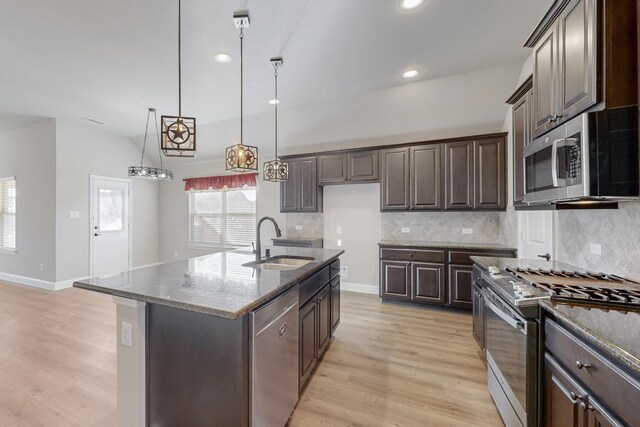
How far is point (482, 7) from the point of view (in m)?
2.21

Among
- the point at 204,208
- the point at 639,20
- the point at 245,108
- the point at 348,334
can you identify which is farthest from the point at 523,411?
the point at 204,208

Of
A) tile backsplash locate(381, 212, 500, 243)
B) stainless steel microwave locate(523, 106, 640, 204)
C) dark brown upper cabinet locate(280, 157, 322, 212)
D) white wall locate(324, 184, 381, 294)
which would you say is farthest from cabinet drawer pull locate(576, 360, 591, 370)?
dark brown upper cabinet locate(280, 157, 322, 212)

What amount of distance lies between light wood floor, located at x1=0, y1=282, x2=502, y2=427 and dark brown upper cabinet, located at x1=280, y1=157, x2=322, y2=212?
2.02 m

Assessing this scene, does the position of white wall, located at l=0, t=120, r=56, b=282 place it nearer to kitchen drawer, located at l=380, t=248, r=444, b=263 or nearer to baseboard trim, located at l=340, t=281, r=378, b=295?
baseboard trim, located at l=340, t=281, r=378, b=295

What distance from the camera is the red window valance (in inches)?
227

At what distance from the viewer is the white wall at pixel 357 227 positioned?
4727mm

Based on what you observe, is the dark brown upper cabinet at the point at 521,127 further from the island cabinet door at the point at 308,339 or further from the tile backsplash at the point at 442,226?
the island cabinet door at the point at 308,339

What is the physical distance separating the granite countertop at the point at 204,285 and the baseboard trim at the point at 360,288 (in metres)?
2.76

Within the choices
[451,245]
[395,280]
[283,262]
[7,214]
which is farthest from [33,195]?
[451,245]

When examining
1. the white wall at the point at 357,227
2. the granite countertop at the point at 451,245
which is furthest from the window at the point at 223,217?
the granite countertop at the point at 451,245

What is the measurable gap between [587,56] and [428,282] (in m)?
3.02

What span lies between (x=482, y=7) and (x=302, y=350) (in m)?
3.09

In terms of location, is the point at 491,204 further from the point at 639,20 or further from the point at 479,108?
the point at 639,20

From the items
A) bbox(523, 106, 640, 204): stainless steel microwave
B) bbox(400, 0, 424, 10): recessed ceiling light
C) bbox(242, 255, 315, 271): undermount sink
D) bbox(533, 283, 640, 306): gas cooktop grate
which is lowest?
bbox(242, 255, 315, 271): undermount sink
